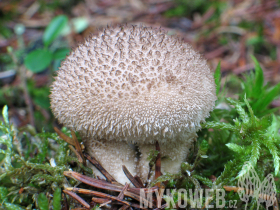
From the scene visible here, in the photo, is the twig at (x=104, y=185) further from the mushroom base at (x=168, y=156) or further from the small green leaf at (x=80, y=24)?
the small green leaf at (x=80, y=24)

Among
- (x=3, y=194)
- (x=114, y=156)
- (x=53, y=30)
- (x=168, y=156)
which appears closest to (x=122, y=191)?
(x=114, y=156)

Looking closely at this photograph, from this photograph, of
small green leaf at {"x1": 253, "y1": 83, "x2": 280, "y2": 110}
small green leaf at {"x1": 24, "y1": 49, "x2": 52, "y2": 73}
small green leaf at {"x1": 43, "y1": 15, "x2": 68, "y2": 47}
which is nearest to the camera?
small green leaf at {"x1": 253, "y1": 83, "x2": 280, "y2": 110}

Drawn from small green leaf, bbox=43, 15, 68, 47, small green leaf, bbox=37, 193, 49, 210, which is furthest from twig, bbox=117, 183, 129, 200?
small green leaf, bbox=43, 15, 68, 47

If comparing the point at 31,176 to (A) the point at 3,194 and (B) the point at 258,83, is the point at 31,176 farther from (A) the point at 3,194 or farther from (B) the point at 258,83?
(B) the point at 258,83

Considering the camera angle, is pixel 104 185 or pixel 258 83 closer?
pixel 104 185

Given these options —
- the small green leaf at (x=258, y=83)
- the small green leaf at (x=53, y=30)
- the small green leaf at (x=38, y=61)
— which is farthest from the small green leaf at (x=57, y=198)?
the small green leaf at (x=258, y=83)

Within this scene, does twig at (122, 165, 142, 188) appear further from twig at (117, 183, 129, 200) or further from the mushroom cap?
the mushroom cap

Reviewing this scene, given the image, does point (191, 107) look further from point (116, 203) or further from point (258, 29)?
point (258, 29)
